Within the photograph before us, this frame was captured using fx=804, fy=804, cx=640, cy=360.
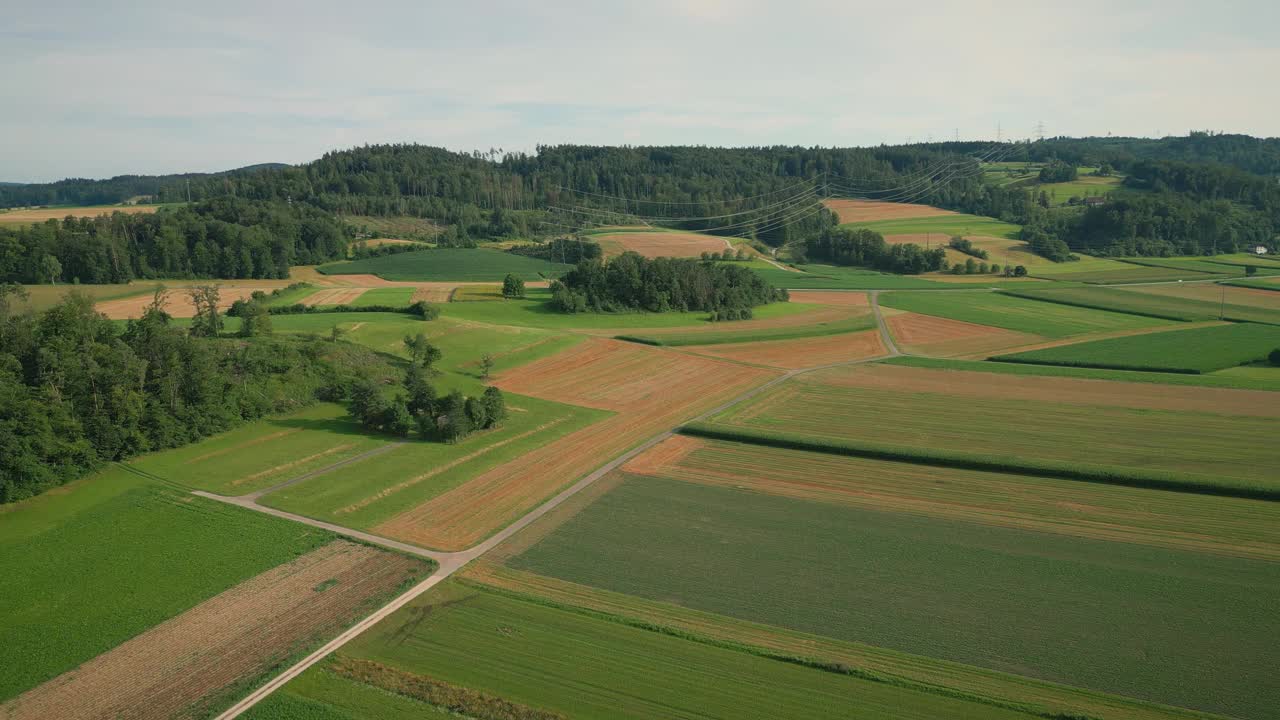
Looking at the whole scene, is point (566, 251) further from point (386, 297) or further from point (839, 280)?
point (839, 280)

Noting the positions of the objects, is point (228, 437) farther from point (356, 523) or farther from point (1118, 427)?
point (1118, 427)

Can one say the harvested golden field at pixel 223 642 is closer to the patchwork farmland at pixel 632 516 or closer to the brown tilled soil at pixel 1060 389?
the patchwork farmland at pixel 632 516

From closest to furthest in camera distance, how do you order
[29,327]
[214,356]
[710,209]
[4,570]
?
[4,570] → [29,327] → [214,356] → [710,209]

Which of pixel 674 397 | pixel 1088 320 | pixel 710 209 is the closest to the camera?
pixel 674 397

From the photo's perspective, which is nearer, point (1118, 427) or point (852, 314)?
point (1118, 427)

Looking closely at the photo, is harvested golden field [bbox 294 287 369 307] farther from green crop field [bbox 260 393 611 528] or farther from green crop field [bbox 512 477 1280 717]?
green crop field [bbox 512 477 1280 717]

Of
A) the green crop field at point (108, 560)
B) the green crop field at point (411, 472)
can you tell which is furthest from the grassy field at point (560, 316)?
the green crop field at point (108, 560)

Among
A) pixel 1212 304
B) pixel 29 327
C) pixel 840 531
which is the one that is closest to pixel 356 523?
pixel 840 531
